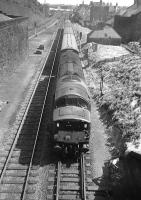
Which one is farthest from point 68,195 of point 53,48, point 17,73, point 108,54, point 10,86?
point 53,48

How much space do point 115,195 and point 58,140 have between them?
414 cm

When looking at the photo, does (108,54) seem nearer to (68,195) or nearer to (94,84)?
(94,84)

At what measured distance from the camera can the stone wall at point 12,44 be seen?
28655 millimetres

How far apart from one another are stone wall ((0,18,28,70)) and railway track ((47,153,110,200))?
53.2 feet

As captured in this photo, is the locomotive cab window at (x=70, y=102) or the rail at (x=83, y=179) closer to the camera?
the rail at (x=83, y=179)

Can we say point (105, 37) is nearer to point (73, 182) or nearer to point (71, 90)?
point (71, 90)

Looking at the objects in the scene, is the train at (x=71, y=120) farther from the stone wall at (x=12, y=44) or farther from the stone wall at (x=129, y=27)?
the stone wall at (x=129, y=27)

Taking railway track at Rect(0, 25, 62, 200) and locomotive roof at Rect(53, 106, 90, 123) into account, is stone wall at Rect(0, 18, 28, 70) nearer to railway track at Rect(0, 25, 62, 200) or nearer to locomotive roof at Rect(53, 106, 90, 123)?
railway track at Rect(0, 25, 62, 200)

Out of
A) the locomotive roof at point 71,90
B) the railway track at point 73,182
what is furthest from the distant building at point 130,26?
the railway track at point 73,182

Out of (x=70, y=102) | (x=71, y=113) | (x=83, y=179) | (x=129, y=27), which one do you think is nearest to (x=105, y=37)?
(x=129, y=27)

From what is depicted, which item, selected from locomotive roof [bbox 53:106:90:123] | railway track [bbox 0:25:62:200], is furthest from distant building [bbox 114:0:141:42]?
locomotive roof [bbox 53:106:90:123]

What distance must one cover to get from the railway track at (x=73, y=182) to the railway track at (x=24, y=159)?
0.95 meters

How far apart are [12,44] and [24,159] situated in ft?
67.8

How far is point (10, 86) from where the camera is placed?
28.5 meters
